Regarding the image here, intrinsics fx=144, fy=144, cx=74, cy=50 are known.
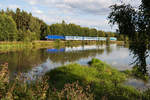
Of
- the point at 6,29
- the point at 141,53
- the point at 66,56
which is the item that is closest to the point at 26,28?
the point at 6,29

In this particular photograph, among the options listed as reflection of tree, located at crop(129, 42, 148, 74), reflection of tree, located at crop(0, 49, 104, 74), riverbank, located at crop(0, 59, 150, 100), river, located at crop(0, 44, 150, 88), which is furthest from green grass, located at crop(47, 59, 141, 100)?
reflection of tree, located at crop(0, 49, 104, 74)

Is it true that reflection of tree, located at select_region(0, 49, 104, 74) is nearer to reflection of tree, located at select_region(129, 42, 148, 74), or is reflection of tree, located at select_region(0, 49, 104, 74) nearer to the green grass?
the green grass

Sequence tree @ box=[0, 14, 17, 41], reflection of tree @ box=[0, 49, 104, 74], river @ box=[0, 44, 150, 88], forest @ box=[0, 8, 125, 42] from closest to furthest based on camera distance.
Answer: river @ box=[0, 44, 150, 88], reflection of tree @ box=[0, 49, 104, 74], tree @ box=[0, 14, 17, 41], forest @ box=[0, 8, 125, 42]

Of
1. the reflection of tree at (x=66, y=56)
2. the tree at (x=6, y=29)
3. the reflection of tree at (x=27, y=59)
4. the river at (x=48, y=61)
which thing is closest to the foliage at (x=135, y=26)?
the river at (x=48, y=61)

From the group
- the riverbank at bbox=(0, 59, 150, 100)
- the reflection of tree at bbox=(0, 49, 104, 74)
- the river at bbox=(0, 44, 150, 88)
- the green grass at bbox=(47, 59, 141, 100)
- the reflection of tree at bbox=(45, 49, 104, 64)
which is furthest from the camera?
the reflection of tree at bbox=(45, 49, 104, 64)

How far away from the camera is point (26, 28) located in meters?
89.9

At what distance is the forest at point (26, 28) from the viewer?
200ft

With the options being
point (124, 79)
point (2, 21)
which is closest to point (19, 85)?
point (124, 79)

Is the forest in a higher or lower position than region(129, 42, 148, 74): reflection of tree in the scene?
higher

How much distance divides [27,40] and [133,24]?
63.5 metres

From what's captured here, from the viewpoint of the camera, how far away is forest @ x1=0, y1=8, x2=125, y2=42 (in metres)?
61.0

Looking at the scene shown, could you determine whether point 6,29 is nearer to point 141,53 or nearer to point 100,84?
point 100,84

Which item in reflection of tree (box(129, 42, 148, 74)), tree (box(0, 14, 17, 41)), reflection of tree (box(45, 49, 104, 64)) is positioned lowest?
reflection of tree (box(45, 49, 104, 64))

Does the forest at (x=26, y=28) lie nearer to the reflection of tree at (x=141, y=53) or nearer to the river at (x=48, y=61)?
the river at (x=48, y=61)
